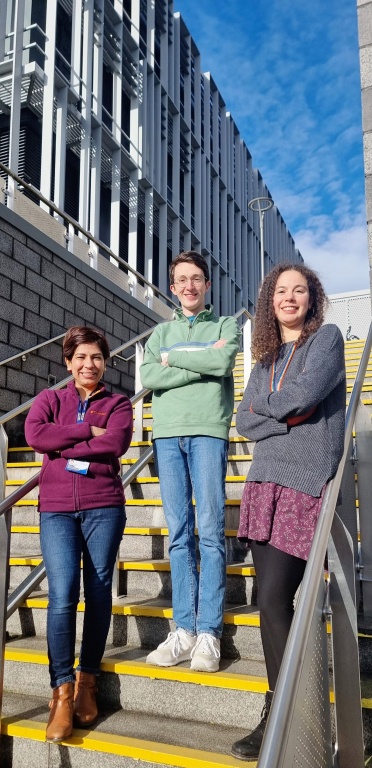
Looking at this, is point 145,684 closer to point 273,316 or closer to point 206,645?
point 206,645

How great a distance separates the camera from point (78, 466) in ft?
8.05

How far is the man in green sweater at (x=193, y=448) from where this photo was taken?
248 centimetres

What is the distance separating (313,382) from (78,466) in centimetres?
99

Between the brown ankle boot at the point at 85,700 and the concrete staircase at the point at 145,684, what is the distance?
4 cm

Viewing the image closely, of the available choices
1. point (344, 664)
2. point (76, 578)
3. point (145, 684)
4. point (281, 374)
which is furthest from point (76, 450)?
point (344, 664)

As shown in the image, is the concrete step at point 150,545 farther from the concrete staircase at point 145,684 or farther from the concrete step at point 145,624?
the concrete step at point 145,624

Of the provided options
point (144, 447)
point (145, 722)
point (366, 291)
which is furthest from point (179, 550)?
point (366, 291)

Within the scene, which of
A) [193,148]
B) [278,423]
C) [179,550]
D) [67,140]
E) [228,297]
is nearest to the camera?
[278,423]

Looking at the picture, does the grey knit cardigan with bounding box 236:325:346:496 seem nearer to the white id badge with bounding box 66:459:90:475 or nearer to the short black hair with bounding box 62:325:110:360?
the white id badge with bounding box 66:459:90:475

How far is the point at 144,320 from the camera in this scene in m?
9.07

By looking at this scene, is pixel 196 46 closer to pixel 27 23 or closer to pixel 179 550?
pixel 27 23

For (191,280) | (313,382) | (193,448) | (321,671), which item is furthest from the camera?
(191,280)

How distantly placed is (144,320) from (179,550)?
6.71 meters

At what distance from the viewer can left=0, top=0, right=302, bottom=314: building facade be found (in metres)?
12.2
